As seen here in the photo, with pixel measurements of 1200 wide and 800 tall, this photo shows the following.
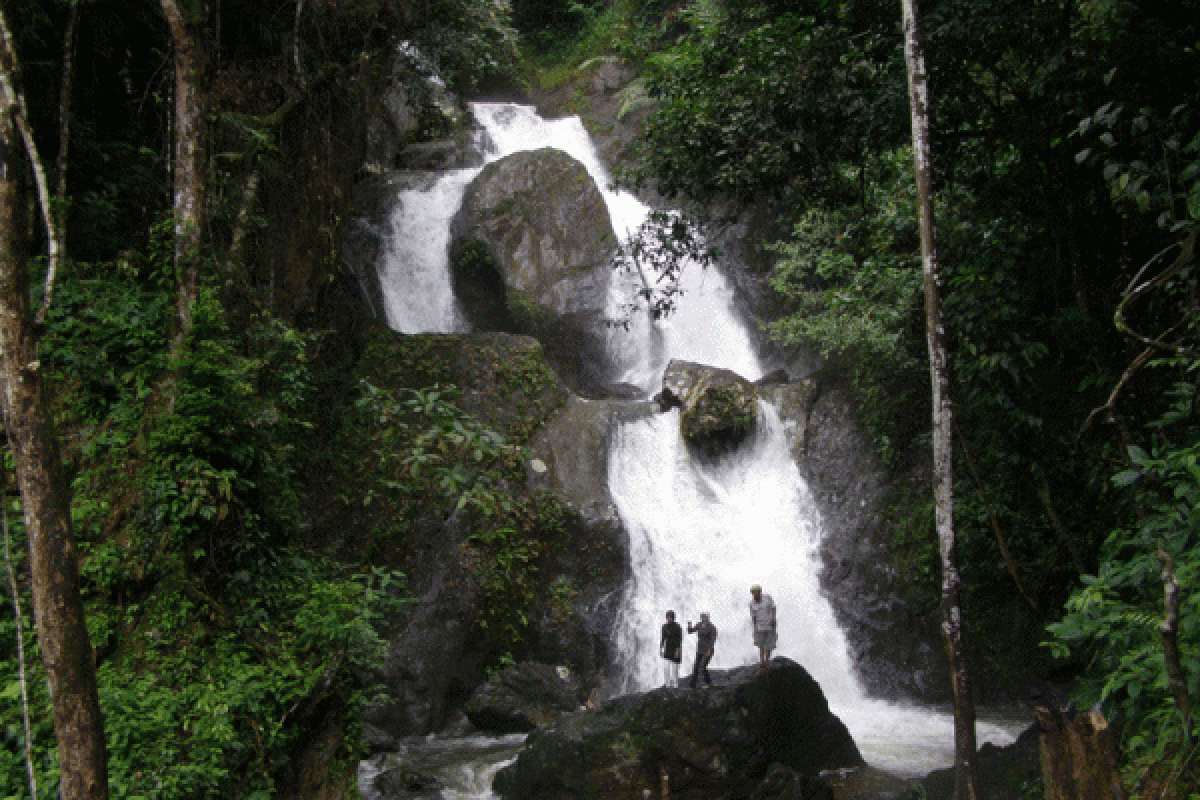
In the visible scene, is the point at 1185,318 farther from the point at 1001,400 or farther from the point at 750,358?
the point at 750,358

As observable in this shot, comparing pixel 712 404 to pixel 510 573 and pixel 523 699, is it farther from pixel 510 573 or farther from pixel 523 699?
pixel 523 699

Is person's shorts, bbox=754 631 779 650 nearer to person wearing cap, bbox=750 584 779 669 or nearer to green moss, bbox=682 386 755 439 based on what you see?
person wearing cap, bbox=750 584 779 669

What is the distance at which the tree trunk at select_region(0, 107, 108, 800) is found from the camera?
350 cm

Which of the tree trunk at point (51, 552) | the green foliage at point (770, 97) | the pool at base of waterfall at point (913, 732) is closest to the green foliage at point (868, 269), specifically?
the green foliage at point (770, 97)

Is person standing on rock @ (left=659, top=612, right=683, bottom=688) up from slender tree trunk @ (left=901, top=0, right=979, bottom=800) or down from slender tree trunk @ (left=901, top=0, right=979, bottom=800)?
down

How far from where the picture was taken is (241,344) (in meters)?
7.27

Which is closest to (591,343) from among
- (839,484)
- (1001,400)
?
(839,484)

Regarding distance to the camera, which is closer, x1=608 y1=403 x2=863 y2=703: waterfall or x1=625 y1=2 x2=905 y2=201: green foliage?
x1=625 y1=2 x2=905 y2=201: green foliage

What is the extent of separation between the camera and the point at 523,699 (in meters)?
10.9

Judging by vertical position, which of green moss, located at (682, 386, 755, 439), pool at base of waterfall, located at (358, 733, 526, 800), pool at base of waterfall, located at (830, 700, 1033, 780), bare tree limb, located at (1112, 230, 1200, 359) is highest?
green moss, located at (682, 386, 755, 439)

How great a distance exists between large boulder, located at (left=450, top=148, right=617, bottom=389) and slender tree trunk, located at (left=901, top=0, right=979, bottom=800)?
40.2 feet

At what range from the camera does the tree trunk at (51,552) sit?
3500mm

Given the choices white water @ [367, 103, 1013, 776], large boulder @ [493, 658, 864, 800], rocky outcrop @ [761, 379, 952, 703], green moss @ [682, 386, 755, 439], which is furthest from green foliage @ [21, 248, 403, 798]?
green moss @ [682, 386, 755, 439]

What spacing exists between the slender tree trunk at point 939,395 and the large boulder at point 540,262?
12261mm
